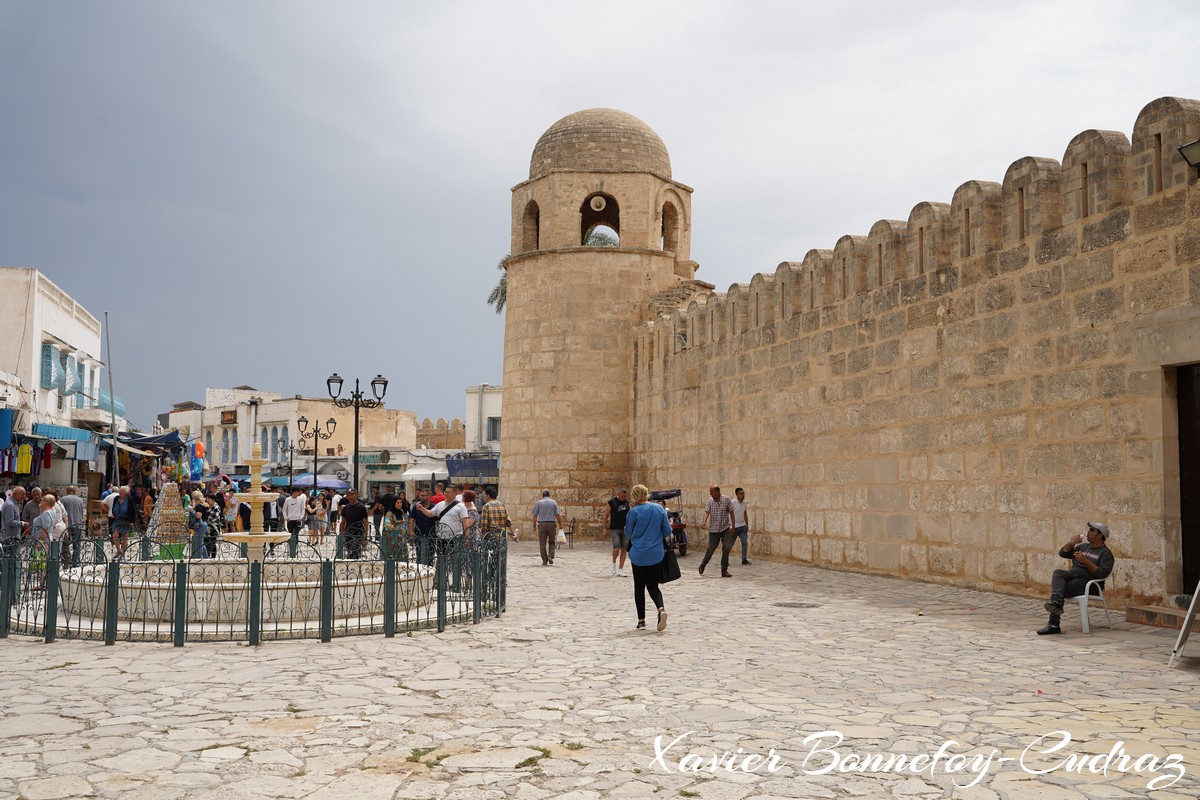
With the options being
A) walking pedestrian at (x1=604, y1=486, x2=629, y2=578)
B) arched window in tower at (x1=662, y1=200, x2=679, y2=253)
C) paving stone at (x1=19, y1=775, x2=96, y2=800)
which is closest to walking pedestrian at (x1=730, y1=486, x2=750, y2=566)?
walking pedestrian at (x1=604, y1=486, x2=629, y2=578)

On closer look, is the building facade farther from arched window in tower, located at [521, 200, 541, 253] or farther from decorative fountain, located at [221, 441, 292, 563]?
decorative fountain, located at [221, 441, 292, 563]

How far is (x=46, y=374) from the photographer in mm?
25656

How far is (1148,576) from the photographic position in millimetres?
8703

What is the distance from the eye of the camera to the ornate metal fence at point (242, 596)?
813 centimetres

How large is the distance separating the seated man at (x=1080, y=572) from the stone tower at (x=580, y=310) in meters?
12.7

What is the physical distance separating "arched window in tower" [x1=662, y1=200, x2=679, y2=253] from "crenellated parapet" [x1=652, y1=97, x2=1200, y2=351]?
6.87 meters

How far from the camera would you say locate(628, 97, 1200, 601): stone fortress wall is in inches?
347

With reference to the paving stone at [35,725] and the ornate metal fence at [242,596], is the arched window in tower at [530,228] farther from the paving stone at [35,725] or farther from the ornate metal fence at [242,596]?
the paving stone at [35,725]

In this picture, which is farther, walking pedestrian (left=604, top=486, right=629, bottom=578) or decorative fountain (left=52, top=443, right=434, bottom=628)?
walking pedestrian (left=604, top=486, right=629, bottom=578)

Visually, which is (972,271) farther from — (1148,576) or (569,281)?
(569,281)

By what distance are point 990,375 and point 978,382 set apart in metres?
0.20

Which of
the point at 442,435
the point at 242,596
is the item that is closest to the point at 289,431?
the point at 442,435

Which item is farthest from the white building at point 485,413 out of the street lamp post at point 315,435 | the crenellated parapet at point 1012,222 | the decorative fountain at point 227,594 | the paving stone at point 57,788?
the paving stone at point 57,788

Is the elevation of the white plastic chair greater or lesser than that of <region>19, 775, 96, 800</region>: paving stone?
greater
